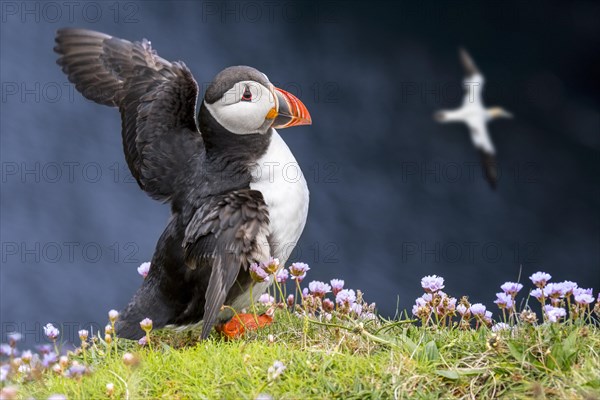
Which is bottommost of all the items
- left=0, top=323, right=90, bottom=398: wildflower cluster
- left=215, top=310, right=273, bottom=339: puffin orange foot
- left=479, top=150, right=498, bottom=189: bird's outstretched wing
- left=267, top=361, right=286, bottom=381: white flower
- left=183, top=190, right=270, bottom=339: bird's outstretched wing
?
left=0, top=323, right=90, bottom=398: wildflower cluster

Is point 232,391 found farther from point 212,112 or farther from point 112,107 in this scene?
point 112,107

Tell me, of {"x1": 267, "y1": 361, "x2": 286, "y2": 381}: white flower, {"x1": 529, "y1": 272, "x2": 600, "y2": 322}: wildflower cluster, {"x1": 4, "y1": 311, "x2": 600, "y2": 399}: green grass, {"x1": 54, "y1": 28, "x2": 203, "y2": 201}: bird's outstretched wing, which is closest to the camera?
{"x1": 267, "y1": 361, "x2": 286, "y2": 381}: white flower

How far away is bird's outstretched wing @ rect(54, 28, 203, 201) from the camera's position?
5.44 m

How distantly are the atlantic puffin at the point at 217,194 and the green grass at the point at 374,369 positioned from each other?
0.34 meters

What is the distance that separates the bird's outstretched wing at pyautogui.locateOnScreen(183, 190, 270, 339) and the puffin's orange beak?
0.44m

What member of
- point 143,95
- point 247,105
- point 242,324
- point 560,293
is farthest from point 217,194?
point 560,293

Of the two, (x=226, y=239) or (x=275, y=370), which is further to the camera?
(x=226, y=239)

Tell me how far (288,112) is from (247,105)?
241 millimetres

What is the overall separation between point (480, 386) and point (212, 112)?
83.0 inches

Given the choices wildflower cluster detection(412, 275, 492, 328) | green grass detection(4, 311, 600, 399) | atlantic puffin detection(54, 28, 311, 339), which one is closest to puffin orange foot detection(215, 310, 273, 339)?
atlantic puffin detection(54, 28, 311, 339)

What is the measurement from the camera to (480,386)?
157 inches

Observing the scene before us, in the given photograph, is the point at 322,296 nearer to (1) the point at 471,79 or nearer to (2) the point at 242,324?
(2) the point at 242,324

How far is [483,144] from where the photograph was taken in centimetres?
782

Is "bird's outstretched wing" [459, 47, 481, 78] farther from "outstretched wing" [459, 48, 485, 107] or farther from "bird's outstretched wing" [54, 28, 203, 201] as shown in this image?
"bird's outstretched wing" [54, 28, 203, 201]
